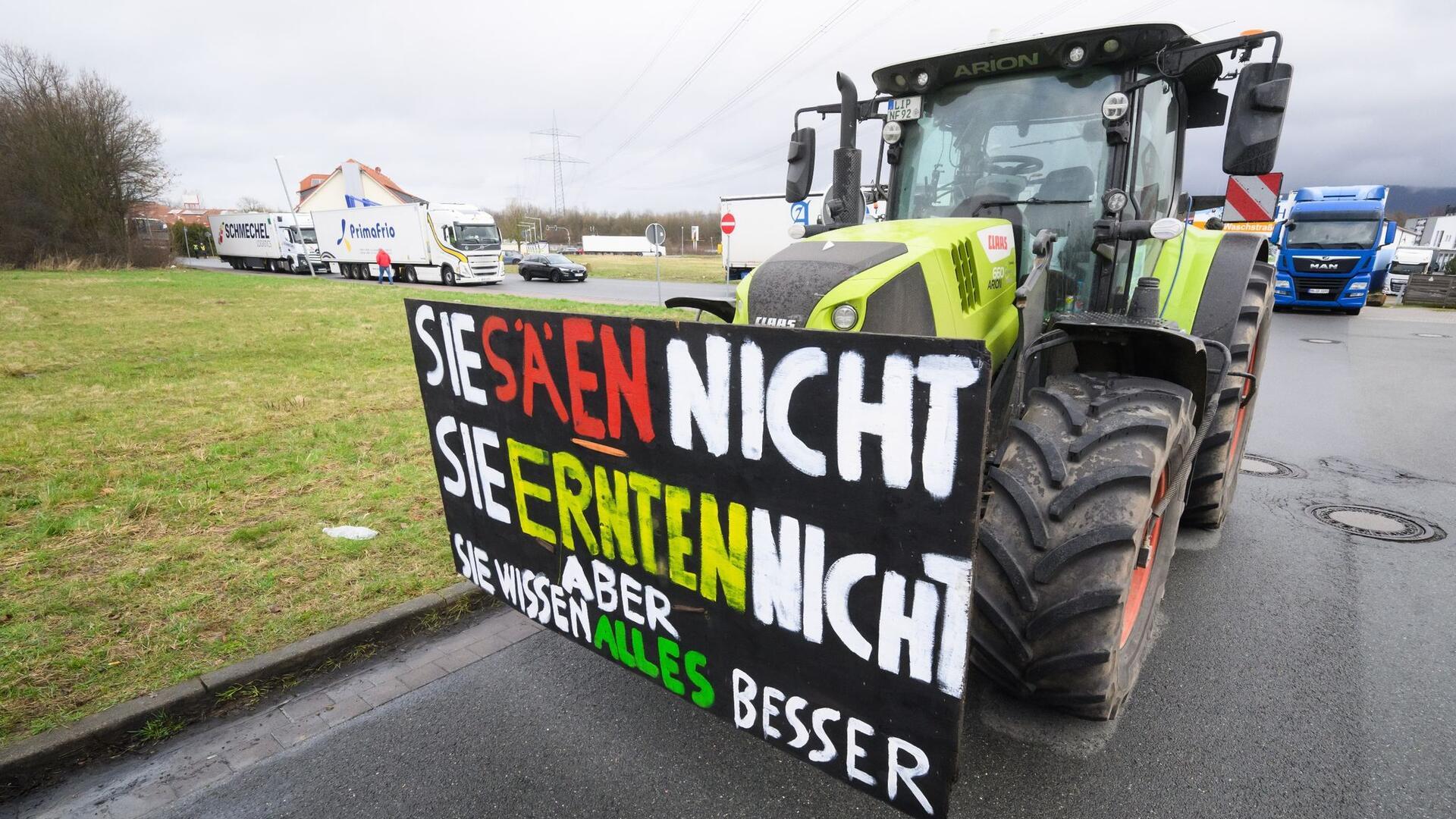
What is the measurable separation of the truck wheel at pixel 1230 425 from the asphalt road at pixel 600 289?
18.1 m

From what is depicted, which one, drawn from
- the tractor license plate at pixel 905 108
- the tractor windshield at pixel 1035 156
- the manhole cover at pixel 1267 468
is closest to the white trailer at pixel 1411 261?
the manhole cover at pixel 1267 468

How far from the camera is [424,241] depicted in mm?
30922

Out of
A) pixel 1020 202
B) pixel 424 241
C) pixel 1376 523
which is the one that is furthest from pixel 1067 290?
pixel 424 241

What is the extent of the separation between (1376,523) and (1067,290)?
3203mm

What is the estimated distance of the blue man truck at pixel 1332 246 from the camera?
56.3ft

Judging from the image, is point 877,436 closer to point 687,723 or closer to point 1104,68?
point 687,723

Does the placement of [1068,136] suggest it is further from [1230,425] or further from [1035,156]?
[1230,425]

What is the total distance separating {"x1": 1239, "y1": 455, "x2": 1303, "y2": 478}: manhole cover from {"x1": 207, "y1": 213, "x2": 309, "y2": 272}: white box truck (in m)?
41.2

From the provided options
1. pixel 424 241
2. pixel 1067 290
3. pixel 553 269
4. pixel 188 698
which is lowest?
pixel 188 698

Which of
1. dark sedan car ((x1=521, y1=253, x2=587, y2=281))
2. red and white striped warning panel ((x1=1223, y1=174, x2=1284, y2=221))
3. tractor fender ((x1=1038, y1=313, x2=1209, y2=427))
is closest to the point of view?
tractor fender ((x1=1038, y1=313, x2=1209, y2=427))

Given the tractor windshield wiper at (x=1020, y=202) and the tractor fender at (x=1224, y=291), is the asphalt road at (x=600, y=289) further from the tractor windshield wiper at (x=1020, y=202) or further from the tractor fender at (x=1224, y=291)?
the tractor windshield wiper at (x=1020, y=202)

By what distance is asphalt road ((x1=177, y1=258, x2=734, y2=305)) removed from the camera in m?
24.0


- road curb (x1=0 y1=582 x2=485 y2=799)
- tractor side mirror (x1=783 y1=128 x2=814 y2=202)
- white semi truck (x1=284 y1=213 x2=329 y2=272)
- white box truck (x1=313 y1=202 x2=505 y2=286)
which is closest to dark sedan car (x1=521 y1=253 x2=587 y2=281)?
white box truck (x1=313 y1=202 x2=505 y2=286)

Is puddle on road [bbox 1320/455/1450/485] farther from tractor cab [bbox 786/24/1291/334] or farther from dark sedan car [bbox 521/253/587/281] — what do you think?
dark sedan car [bbox 521/253/587/281]
